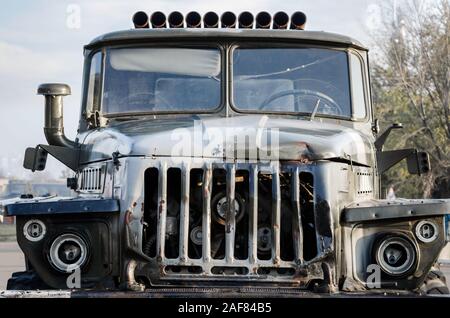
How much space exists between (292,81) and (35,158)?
2.14 meters

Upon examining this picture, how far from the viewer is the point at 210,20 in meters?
8.02

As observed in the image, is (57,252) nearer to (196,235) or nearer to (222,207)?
(196,235)

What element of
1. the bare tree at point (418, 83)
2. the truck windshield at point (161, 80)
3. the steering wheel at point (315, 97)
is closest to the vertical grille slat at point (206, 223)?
the truck windshield at point (161, 80)

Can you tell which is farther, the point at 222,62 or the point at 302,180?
the point at 222,62

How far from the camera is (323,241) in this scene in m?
6.07

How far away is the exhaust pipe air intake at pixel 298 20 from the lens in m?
8.05

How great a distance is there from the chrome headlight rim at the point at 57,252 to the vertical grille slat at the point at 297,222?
133 cm

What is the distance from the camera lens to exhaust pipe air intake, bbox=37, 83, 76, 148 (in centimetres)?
731

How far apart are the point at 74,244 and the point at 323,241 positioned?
1.59 m

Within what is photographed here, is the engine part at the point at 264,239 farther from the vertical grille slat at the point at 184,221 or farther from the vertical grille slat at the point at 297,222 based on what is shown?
the vertical grille slat at the point at 184,221

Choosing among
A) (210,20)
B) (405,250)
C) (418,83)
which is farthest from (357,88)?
(418,83)

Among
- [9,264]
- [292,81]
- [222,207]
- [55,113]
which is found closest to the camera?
[222,207]

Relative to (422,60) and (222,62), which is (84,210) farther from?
(422,60)

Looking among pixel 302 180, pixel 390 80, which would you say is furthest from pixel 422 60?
pixel 302 180
